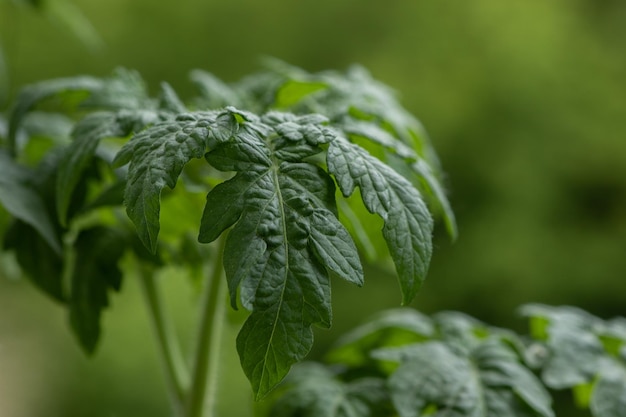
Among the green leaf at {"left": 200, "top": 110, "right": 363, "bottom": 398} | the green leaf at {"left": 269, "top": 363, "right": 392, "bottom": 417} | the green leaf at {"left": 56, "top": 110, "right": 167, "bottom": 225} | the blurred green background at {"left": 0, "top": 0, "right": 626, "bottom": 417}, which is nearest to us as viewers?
the green leaf at {"left": 200, "top": 110, "right": 363, "bottom": 398}

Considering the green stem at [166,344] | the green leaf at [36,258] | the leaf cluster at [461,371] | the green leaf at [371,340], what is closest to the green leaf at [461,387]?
the leaf cluster at [461,371]

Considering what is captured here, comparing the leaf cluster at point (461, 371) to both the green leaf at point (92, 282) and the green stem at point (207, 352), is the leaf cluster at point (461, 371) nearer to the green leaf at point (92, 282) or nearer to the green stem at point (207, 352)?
the green stem at point (207, 352)

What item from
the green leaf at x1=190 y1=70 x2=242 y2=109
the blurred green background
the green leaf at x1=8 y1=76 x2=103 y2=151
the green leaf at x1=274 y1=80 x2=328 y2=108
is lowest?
the blurred green background

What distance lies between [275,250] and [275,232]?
0.4 inches

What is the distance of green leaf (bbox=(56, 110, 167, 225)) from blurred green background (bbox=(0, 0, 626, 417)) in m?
1.61

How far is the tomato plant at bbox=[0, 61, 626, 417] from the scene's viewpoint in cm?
45

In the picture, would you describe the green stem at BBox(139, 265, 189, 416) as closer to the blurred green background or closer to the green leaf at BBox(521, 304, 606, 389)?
the green leaf at BBox(521, 304, 606, 389)

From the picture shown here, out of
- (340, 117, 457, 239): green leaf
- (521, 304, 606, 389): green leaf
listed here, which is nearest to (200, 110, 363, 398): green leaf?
(340, 117, 457, 239): green leaf

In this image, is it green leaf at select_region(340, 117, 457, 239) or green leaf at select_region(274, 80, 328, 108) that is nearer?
green leaf at select_region(340, 117, 457, 239)

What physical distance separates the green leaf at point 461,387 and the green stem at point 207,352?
0.16 meters

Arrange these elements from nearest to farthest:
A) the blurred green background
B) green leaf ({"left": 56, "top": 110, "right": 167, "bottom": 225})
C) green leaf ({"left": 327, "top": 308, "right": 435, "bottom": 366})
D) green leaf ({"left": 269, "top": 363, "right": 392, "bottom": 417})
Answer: green leaf ({"left": 56, "top": 110, "right": 167, "bottom": 225}), green leaf ({"left": 269, "top": 363, "right": 392, "bottom": 417}), green leaf ({"left": 327, "top": 308, "right": 435, "bottom": 366}), the blurred green background

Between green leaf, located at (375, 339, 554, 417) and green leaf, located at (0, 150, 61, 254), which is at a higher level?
green leaf, located at (0, 150, 61, 254)

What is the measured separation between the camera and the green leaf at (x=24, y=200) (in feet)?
2.06

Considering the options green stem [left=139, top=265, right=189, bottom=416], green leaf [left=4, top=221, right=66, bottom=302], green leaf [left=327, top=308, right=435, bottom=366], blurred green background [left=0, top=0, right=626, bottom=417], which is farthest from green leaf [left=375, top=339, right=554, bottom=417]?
blurred green background [left=0, top=0, right=626, bottom=417]
